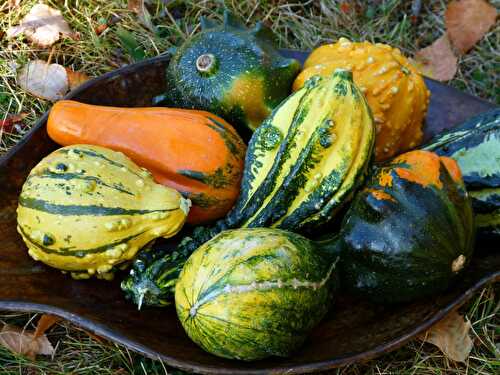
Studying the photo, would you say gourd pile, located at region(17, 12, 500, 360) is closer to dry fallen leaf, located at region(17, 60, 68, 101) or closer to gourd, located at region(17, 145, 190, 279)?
gourd, located at region(17, 145, 190, 279)

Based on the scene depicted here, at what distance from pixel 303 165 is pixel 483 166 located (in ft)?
1.78

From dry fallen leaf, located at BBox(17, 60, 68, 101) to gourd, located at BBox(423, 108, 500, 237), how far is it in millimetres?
1567

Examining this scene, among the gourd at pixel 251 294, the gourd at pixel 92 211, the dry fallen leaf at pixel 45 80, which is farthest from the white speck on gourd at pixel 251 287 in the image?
the dry fallen leaf at pixel 45 80

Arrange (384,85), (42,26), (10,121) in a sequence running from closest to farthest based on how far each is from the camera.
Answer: (384,85)
(10,121)
(42,26)

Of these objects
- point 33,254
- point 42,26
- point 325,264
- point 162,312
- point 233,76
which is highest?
point 233,76

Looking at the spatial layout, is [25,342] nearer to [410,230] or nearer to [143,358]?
[143,358]

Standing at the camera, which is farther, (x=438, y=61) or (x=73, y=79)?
(x=438, y=61)

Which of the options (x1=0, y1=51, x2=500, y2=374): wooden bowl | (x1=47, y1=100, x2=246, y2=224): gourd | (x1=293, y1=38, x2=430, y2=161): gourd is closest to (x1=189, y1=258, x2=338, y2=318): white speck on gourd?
(x1=0, y1=51, x2=500, y2=374): wooden bowl

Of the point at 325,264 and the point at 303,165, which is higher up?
the point at 303,165

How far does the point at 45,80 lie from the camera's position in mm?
2467

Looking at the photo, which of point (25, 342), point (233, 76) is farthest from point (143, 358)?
point (233, 76)

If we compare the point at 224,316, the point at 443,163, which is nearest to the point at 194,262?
the point at 224,316

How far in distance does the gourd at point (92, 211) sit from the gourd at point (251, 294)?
0.58ft

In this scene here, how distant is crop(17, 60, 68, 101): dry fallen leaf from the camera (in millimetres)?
2443
